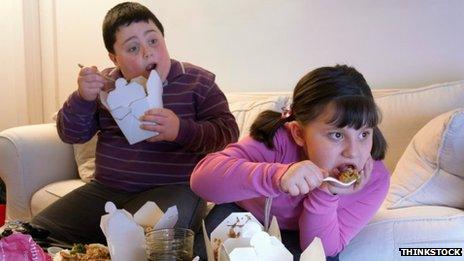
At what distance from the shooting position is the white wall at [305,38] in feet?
5.33

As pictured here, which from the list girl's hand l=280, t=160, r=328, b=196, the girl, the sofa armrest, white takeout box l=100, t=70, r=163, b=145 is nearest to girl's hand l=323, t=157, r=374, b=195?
the girl

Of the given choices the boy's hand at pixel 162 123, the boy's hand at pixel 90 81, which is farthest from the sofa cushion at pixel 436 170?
the boy's hand at pixel 90 81

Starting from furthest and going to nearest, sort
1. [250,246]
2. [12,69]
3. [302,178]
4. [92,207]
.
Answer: [12,69] < [92,207] < [302,178] < [250,246]

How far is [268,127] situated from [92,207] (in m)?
0.57

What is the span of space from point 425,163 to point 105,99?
838mm

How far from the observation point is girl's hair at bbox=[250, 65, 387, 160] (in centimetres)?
91

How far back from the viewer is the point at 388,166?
57.5 inches

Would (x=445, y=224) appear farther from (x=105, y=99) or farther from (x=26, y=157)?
(x=26, y=157)

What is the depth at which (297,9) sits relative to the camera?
1.90 m

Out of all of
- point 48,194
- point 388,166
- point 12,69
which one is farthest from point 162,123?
point 12,69

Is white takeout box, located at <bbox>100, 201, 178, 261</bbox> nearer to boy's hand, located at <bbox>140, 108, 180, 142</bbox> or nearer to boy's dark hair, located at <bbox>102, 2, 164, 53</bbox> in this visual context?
boy's hand, located at <bbox>140, 108, 180, 142</bbox>

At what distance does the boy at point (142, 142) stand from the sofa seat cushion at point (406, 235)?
0.39 metres

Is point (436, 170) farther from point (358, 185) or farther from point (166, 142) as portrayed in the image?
point (166, 142)

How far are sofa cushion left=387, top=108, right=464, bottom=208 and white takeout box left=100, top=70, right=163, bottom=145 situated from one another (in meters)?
0.66
